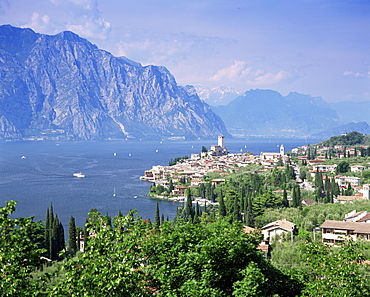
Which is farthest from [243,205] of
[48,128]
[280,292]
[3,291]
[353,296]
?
[48,128]

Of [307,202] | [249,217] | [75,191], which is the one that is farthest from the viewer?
[75,191]

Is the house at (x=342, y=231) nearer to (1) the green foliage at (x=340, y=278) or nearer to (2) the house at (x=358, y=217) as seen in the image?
(2) the house at (x=358, y=217)

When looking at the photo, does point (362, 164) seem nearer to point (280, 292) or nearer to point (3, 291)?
point (280, 292)

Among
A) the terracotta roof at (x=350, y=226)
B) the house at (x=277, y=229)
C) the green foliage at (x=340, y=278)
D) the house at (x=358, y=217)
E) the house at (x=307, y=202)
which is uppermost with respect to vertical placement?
the green foliage at (x=340, y=278)

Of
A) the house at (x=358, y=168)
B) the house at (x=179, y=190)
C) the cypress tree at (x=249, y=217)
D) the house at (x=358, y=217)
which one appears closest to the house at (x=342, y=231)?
the house at (x=358, y=217)

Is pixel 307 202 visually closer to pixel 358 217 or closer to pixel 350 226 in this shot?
pixel 358 217

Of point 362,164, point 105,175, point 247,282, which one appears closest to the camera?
point 247,282

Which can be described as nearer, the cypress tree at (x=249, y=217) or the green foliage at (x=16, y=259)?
the green foliage at (x=16, y=259)

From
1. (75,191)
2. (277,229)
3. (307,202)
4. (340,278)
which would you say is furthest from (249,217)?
(75,191)
